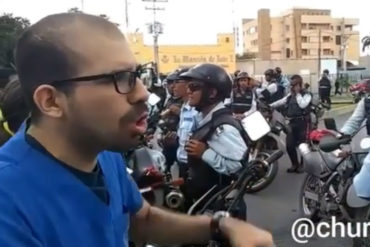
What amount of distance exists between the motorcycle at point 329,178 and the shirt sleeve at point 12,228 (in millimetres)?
3663

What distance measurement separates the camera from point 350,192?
438 centimetres

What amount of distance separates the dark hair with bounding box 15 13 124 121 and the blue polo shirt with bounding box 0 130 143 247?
140mm

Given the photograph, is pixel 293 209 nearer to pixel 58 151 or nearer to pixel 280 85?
pixel 58 151

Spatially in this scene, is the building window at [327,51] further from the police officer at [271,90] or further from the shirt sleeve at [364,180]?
the shirt sleeve at [364,180]

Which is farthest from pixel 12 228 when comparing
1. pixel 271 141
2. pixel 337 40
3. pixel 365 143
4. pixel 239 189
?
pixel 337 40

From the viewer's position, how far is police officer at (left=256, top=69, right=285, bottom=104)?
38.4 ft

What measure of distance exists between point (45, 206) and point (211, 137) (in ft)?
7.80

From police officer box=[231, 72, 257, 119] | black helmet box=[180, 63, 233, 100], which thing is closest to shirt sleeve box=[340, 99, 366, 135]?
black helmet box=[180, 63, 233, 100]

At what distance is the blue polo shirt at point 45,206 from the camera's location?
1.15 m

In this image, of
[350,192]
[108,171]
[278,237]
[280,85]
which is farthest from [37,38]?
[280,85]

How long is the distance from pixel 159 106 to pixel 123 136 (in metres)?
7.62

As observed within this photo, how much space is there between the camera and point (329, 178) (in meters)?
5.29

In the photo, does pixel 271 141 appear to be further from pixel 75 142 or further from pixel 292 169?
pixel 75 142

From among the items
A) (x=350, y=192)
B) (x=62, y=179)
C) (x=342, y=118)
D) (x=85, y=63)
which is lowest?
(x=342, y=118)
